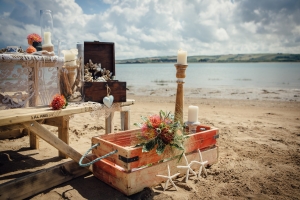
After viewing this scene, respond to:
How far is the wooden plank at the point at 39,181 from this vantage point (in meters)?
2.57

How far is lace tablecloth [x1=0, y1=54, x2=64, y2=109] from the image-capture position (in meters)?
2.78

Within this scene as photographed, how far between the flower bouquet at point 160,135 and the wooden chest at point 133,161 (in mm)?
124

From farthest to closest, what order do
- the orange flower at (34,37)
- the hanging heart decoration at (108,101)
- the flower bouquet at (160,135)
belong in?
the orange flower at (34,37) < the hanging heart decoration at (108,101) < the flower bouquet at (160,135)

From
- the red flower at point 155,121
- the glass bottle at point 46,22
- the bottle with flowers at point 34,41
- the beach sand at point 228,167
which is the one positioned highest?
the glass bottle at point 46,22

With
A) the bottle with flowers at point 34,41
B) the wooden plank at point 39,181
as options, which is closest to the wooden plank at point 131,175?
the wooden plank at point 39,181

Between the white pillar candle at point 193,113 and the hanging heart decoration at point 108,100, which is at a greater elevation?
the hanging heart decoration at point 108,100

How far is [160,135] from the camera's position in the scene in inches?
116

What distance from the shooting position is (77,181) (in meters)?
3.21

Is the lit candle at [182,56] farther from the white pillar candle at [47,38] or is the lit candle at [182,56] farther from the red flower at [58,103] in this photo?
the white pillar candle at [47,38]

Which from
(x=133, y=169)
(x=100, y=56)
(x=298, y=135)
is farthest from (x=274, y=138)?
(x=100, y=56)

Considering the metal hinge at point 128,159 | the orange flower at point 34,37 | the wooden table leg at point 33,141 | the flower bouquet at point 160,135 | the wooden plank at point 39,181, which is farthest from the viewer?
the wooden table leg at point 33,141

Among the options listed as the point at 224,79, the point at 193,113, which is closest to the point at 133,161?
the point at 193,113

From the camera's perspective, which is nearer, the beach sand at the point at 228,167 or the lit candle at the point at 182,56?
the beach sand at the point at 228,167

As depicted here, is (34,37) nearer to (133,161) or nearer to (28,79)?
(28,79)
